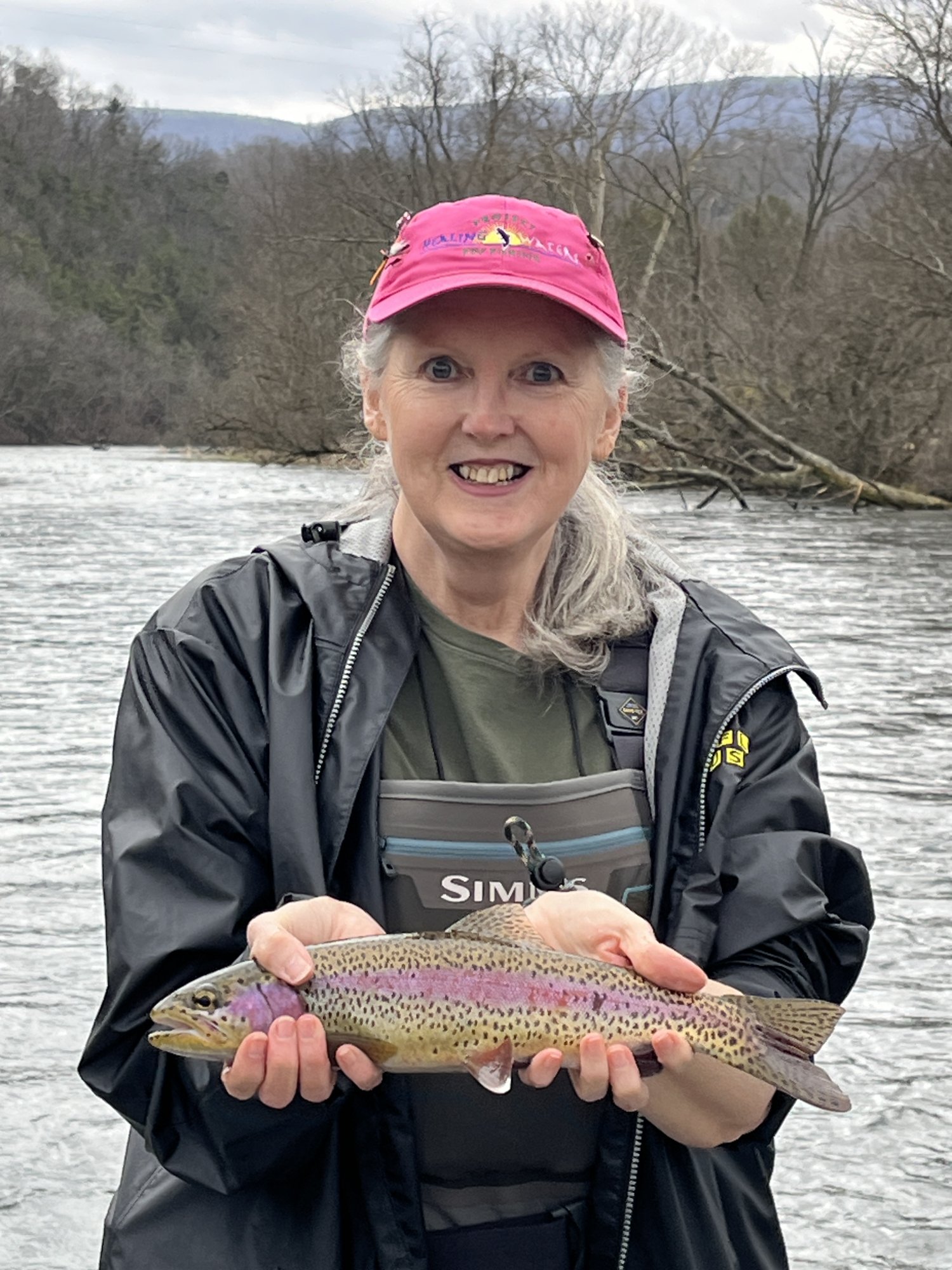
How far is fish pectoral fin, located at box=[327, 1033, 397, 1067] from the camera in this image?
2.29m

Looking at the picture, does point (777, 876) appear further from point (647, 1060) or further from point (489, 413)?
point (489, 413)

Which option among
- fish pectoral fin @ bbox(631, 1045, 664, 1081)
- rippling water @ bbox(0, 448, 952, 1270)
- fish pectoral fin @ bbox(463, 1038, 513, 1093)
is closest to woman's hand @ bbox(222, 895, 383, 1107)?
fish pectoral fin @ bbox(463, 1038, 513, 1093)

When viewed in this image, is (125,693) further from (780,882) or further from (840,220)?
(840,220)

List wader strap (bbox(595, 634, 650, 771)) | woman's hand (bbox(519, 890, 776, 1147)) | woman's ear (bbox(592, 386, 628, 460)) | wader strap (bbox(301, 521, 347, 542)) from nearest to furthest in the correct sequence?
1. woman's hand (bbox(519, 890, 776, 1147))
2. wader strap (bbox(595, 634, 650, 771))
3. wader strap (bbox(301, 521, 347, 542))
4. woman's ear (bbox(592, 386, 628, 460))

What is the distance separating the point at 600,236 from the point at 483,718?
135 ft

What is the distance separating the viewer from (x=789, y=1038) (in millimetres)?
2365

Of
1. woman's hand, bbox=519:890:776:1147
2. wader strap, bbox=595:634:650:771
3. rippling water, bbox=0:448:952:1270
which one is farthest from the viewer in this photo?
rippling water, bbox=0:448:952:1270

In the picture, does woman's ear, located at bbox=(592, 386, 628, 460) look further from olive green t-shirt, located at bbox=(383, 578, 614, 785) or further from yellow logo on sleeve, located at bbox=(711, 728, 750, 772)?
yellow logo on sleeve, located at bbox=(711, 728, 750, 772)

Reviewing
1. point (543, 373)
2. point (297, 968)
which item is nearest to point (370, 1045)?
point (297, 968)

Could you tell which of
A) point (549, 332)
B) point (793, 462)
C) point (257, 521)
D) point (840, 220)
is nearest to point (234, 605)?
point (549, 332)

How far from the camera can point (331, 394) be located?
42188 mm

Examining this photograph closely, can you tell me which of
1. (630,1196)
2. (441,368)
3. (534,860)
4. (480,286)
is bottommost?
(630,1196)

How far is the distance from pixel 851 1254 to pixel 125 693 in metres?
2.34

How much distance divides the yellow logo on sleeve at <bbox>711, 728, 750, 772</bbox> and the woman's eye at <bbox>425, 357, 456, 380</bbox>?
726 millimetres
